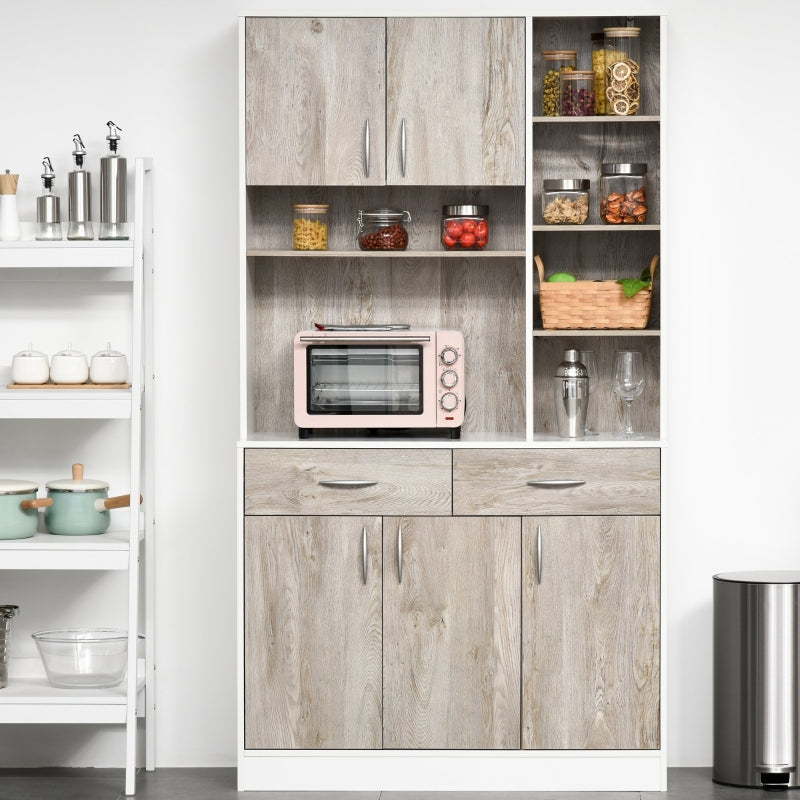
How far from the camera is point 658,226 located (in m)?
3.30

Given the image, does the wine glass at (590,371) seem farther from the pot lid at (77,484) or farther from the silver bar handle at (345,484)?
the pot lid at (77,484)

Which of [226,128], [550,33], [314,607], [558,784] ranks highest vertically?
[550,33]

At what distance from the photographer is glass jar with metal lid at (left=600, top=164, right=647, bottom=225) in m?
3.36

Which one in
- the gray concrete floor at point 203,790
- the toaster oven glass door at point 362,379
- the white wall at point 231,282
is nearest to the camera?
the gray concrete floor at point 203,790

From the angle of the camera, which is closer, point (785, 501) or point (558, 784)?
point (558, 784)

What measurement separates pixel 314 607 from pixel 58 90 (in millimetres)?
1792

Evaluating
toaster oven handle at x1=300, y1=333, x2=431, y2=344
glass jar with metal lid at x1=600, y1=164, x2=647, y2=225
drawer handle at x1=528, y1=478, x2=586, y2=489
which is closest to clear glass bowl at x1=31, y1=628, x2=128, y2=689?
toaster oven handle at x1=300, y1=333, x2=431, y2=344

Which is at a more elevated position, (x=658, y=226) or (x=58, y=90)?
(x=58, y=90)

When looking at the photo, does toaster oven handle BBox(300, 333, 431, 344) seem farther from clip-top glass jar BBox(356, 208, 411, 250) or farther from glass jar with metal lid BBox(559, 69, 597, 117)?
glass jar with metal lid BBox(559, 69, 597, 117)

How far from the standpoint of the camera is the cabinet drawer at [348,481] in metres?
3.24

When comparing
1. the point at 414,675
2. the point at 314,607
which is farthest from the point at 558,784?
the point at 314,607

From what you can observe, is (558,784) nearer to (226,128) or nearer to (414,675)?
(414,675)

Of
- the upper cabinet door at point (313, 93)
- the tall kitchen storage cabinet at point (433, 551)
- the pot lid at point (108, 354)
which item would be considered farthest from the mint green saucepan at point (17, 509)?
the upper cabinet door at point (313, 93)

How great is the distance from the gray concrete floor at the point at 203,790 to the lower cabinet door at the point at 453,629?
17 cm
